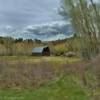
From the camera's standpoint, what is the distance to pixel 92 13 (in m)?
33.9

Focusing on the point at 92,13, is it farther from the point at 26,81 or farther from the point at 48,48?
the point at 48,48

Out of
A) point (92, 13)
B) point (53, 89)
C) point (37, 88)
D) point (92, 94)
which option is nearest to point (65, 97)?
point (92, 94)

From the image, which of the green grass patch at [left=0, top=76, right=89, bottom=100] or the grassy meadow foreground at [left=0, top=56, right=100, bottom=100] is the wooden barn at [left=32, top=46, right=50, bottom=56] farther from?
the green grass patch at [left=0, top=76, right=89, bottom=100]

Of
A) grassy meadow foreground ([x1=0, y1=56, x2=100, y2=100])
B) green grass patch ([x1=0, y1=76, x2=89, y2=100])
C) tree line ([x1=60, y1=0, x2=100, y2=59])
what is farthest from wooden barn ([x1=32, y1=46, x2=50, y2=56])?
green grass patch ([x1=0, y1=76, x2=89, y2=100])

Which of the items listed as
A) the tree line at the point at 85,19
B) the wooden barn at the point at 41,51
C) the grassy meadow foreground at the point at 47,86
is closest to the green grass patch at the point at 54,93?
the grassy meadow foreground at the point at 47,86

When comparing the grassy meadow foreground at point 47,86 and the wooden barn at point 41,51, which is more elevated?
the wooden barn at point 41,51

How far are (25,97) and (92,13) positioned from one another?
74.4ft

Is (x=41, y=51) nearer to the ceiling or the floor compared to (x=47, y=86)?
nearer to the ceiling

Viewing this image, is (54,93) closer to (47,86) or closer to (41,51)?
(47,86)

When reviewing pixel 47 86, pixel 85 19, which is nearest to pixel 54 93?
pixel 47 86

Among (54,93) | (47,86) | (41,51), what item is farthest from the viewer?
(41,51)

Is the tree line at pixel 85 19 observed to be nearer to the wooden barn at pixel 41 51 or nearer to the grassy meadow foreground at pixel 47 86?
the grassy meadow foreground at pixel 47 86

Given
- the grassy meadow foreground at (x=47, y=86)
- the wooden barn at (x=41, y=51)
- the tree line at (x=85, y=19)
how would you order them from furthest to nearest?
1. the wooden barn at (x=41, y=51)
2. the tree line at (x=85, y=19)
3. the grassy meadow foreground at (x=47, y=86)

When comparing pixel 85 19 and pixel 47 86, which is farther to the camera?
pixel 85 19
